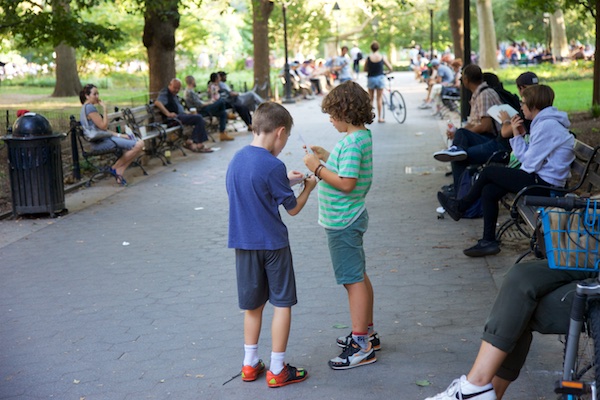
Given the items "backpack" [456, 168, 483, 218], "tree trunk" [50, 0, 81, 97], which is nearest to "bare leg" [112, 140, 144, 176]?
"backpack" [456, 168, 483, 218]

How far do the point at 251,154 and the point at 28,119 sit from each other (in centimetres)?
656

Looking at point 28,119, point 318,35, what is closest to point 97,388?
point 28,119

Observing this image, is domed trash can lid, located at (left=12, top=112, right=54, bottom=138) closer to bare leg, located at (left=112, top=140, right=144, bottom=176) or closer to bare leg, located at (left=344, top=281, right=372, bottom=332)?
bare leg, located at (left=112, top=140, right=144, bottom=176)

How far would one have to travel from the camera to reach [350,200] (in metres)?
5.28

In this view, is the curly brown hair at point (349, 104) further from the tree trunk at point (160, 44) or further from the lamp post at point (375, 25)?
the lamp post at point (375, 25)

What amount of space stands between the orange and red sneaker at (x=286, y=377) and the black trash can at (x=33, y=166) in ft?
20.9

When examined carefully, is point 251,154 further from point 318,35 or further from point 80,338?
point 318,35

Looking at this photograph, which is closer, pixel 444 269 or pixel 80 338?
pixel 80 338

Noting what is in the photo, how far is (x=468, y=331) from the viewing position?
233 inches

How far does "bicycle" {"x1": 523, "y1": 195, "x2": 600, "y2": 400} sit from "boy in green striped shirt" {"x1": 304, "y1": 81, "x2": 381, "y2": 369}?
155cm

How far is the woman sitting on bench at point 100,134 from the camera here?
13.2m

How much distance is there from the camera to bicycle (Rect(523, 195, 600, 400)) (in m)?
3.68

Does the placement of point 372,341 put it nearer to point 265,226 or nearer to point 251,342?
point 251,342

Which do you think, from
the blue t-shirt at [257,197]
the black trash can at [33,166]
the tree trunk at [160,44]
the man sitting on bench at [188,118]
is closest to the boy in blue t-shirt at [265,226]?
the blue t-shirt at [257,197]
